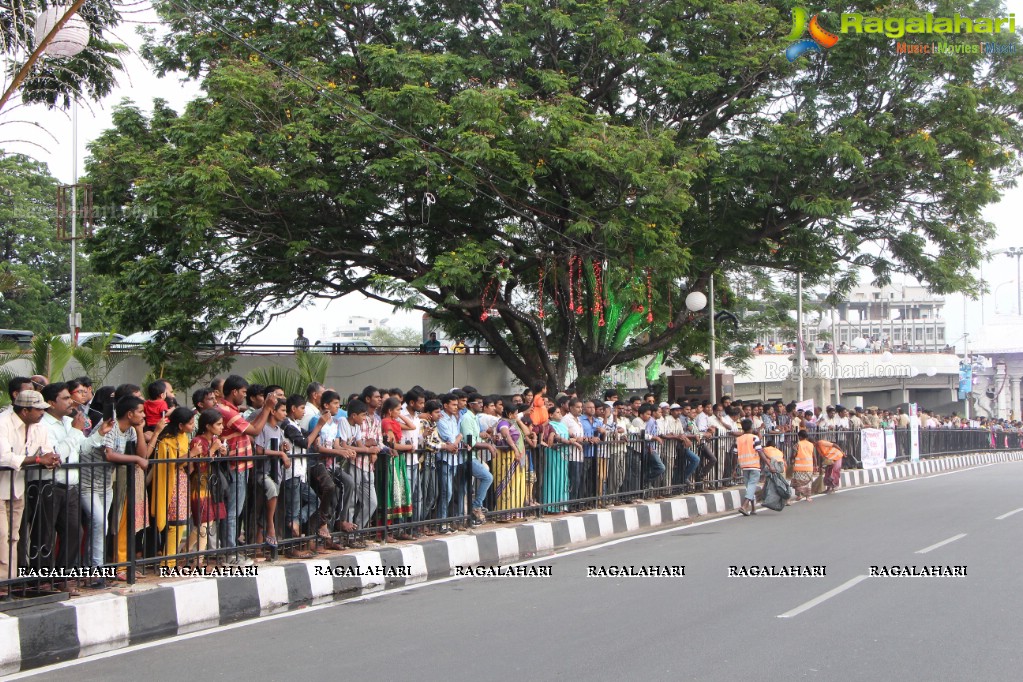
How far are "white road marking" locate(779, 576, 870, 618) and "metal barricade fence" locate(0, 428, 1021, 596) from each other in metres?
4.37

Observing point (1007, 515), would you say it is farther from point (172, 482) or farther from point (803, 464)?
point (172, 482)

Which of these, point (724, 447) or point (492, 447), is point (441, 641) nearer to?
point (492, 447)

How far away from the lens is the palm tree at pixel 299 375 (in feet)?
66.2

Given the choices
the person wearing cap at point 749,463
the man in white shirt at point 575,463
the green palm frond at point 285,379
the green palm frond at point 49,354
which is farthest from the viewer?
the green palm frond at point 285,379

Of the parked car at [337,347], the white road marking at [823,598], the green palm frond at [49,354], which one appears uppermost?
the parked car at [337,347]

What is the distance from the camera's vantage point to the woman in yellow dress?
8.57 meters

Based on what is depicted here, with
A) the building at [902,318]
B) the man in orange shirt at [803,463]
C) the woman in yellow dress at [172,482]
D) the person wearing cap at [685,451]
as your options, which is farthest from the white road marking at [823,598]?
the building at [902,318]

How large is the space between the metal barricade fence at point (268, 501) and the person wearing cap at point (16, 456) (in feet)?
0.07

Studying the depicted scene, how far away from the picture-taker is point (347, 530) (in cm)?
1046

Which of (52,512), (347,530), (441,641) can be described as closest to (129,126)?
(347,530)

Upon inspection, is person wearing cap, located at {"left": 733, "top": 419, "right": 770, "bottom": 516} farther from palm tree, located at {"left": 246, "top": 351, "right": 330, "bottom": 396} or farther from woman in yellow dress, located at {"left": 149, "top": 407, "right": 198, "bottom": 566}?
woman in yellow dress, located at {"left": 149, "top": 407, "right": 198, "bottom": 566}

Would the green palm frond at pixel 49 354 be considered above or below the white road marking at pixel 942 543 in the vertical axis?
above

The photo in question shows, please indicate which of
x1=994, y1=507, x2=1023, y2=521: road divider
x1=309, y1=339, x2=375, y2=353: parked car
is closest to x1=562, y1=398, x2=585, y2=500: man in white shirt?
x1=994, y1=507, x2=1023, y2=521: road divider

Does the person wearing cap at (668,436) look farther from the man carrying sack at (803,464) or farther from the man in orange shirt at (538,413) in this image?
the man in orange shirt at (538,413)
